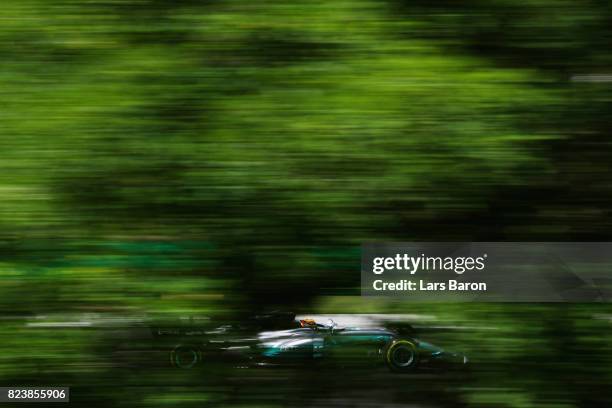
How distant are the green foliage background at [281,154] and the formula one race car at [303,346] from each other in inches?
3.7

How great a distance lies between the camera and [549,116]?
3.24 meters

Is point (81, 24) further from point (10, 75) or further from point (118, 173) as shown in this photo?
point (118, 173)

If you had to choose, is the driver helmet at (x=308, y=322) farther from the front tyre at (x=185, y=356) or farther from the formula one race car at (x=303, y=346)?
the front tyre at (x=185, y=356)

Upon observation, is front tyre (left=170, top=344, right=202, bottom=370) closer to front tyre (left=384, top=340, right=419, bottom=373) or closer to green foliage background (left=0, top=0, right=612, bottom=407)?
green foliage background (left=0, top=0, right=612, bottom=407)

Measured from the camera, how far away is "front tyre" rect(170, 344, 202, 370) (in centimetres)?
328

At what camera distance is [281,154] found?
10.4 feet

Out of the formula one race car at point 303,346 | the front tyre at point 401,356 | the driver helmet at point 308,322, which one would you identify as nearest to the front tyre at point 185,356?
the formula one race car at point 303,346

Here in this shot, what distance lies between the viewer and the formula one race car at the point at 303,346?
3283 mm

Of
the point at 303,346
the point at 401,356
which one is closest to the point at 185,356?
the point at 303,346

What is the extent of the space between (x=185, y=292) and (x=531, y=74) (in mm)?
1597

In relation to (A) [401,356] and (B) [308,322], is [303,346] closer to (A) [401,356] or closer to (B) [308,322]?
(B) [308,322]

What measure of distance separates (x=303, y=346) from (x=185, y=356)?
472 millimetres

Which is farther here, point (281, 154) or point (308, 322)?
point (308, 322)

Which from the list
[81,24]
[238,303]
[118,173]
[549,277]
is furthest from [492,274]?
[81,24]
